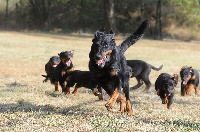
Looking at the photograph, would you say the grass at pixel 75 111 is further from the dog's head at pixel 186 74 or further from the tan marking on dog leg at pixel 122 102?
the dog's head at pixel 186 74

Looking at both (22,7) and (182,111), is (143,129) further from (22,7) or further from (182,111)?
(22,7)

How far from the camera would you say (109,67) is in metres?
8.02

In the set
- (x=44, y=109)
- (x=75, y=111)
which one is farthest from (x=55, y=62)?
(x=75, y=111)

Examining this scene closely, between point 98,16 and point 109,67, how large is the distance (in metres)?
43.1

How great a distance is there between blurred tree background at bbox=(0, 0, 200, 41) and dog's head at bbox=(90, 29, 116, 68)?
39366 millimetres

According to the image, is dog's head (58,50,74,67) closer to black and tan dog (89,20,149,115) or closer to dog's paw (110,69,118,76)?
black and tan dog (89,20,149,115)

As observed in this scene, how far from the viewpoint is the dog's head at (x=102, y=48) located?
759 cm

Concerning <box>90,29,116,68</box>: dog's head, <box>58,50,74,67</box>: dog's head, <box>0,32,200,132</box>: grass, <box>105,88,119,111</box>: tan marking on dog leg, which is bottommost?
<box>0,32,200,132</box>: grass

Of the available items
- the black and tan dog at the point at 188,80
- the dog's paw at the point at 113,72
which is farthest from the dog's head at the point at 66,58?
the dog's paw at the point at 113,72

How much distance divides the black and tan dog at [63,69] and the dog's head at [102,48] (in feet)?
15.2

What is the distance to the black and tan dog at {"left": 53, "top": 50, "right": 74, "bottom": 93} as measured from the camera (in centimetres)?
1252

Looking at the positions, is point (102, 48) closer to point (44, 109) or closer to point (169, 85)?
point (44, 109)

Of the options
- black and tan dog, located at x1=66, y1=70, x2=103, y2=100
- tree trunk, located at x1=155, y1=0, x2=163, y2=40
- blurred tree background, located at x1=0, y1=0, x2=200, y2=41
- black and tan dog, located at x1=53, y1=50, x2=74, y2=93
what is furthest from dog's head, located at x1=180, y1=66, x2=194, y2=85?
blurred tree background, located at x1=0, y1=0, x2=200, y2=41

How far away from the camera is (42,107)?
30.5ft
